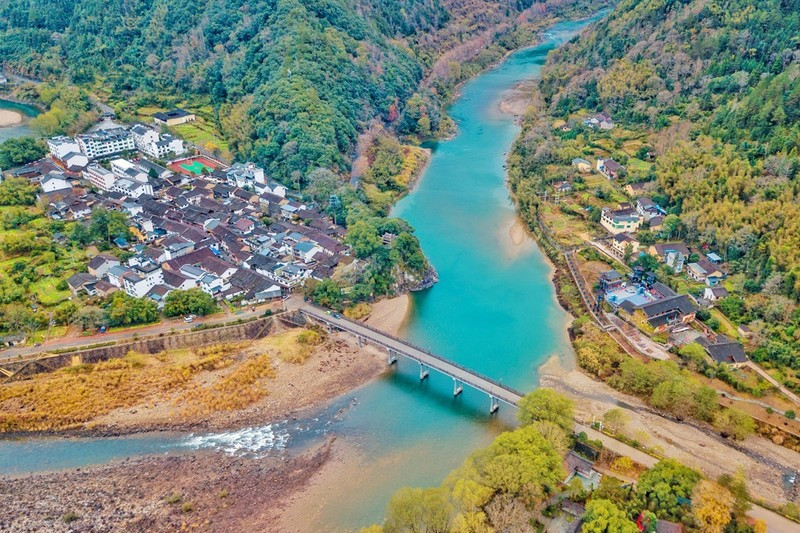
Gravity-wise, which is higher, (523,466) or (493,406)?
(523,466)

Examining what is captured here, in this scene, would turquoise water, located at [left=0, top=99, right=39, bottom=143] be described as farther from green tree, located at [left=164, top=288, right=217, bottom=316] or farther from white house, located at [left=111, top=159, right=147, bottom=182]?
green tree, located at [left=164, top=288, right=217, bottom=316]

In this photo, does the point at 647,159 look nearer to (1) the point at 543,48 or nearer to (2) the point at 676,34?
(2) the point at 676,34

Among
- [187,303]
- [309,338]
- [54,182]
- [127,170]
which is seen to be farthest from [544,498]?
[54,182]

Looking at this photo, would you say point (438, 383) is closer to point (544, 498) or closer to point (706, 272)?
point (544, 498)

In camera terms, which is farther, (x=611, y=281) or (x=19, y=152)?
(x=19, y=152)

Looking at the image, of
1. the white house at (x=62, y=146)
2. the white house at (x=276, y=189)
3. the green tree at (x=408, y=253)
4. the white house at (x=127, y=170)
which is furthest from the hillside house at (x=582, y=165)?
the white house at (x=62, y=146)

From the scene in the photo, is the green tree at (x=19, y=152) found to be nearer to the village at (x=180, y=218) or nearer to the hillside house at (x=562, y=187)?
the village at (x=180, y=218)

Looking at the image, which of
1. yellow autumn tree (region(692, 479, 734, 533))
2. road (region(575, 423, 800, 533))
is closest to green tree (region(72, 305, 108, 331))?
road (region(575, 423, 800, 533))

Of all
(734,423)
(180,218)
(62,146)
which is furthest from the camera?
(62,146)
